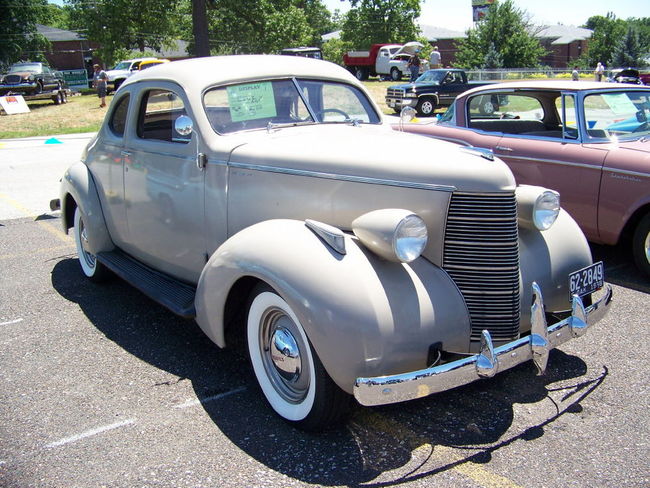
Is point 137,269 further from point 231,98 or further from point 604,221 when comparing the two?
point 604,221

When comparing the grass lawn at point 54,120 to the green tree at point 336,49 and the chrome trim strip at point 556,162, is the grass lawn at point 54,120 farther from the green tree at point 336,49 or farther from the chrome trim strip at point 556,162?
the green tree at point 336,49

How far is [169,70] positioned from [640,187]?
12.7ft

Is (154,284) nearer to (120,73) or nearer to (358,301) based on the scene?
(358,301)

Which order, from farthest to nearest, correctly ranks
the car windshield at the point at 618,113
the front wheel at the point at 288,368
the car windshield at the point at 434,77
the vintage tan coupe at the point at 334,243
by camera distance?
the car windshield at the point at 434,77 → the car windshield at the point at 618,113 → the front wheel at the point at 288,368 → the vintage tan coupe at the point at 334,243

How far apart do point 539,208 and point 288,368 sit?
166cm

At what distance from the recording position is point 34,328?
4473 mm

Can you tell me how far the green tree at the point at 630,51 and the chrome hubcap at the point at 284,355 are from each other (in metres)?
46.3

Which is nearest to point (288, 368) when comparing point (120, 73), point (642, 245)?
point (642, 245)

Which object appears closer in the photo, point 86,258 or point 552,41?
point 86,258

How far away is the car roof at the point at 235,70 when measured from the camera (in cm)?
401

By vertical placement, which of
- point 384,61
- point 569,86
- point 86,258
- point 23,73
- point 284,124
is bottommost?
point 86,258

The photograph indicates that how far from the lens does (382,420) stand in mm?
3166

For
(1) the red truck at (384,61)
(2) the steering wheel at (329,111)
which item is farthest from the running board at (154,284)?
(1) the red truck at (384,61)

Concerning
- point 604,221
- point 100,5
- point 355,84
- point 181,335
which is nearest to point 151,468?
point 181,335
